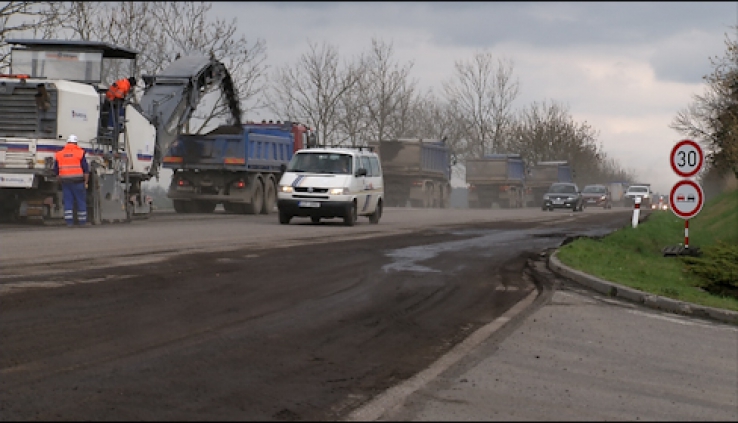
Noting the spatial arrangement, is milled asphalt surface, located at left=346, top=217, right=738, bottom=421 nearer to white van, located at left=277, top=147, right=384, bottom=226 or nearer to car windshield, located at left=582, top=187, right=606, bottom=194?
white van, located at left=277, top=147, right=384, bottom=226

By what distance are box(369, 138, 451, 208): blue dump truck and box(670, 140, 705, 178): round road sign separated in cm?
3764

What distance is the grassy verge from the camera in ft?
46.3

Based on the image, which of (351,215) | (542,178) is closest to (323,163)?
(351,215)

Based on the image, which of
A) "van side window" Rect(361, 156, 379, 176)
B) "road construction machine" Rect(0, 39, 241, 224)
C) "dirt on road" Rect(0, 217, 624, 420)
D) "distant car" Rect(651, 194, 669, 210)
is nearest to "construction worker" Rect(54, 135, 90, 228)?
"road construction machine" Rect(0, 39, 241, 224)

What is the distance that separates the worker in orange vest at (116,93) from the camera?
27219 mm

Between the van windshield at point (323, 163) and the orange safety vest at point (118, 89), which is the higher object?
the orange safety vest at point (118, 89)

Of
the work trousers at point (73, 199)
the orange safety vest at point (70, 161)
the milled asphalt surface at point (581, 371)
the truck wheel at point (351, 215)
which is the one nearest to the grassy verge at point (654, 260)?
the milled asphalt surface at point (581, 371)

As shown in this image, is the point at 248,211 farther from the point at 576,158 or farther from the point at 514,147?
the point at 576,158

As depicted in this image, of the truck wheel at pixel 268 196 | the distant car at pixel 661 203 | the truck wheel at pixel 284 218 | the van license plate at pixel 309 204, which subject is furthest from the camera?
the distant car at pixel 661 203

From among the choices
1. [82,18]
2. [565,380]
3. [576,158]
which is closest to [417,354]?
[565,380]

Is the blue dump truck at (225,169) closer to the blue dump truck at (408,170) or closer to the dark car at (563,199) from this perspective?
the blue dump truck at (408,170)

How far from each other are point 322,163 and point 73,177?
7185 millimetres

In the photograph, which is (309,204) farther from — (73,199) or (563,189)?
(563,189)

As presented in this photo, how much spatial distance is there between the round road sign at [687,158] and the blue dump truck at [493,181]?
46.4 meters
